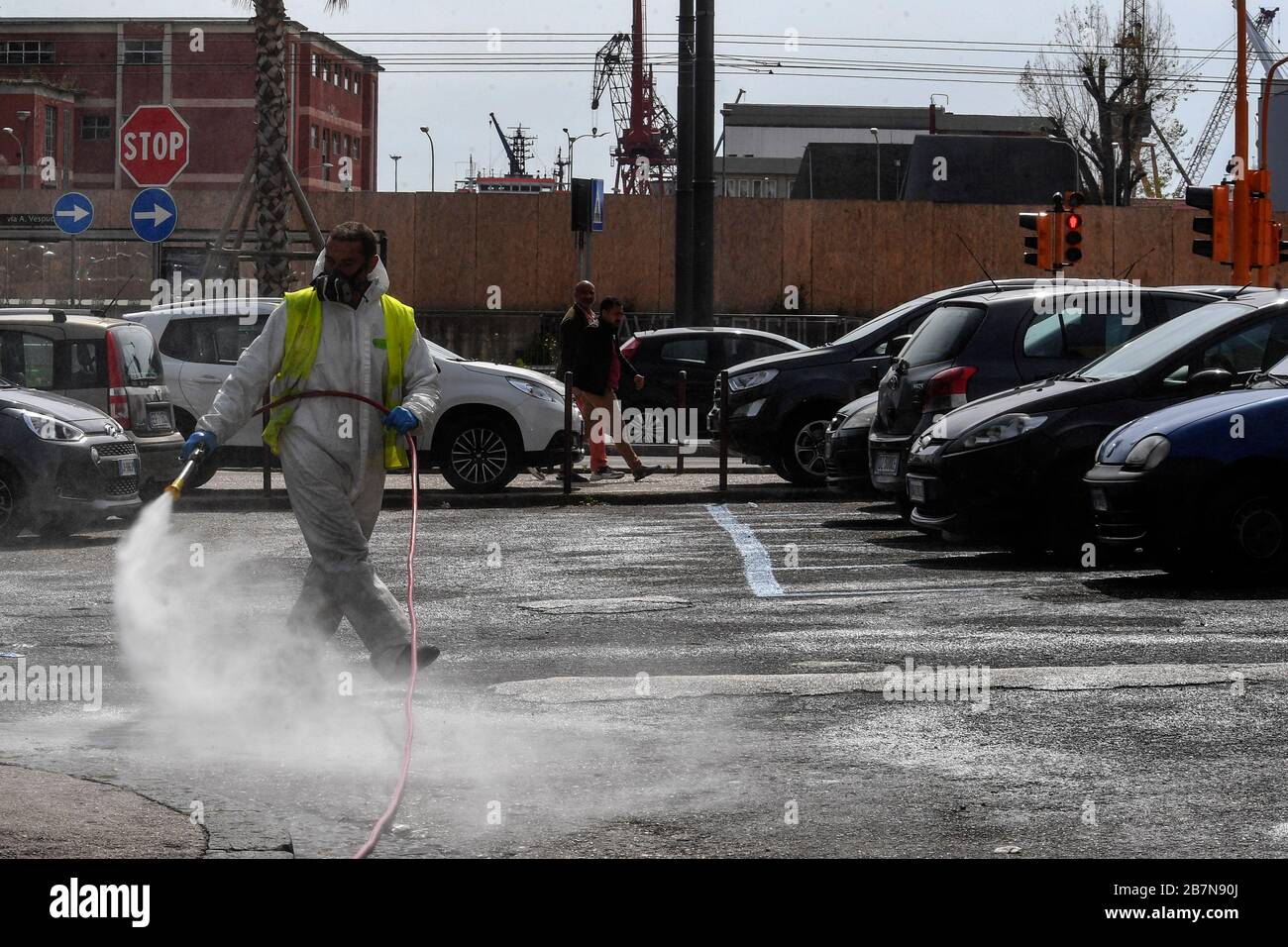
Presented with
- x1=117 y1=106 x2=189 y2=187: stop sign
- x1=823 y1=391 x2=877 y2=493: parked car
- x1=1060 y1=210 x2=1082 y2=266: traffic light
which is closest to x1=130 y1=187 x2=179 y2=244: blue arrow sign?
x1=117 y1=106 x2=189 y2=187: stop sign

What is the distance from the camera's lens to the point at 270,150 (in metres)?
27.0

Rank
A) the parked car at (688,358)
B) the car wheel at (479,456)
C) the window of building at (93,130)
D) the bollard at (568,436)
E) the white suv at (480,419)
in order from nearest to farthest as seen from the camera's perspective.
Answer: the bollard at (568,436)
the white suv at (480,419)
the car wheel at (479,456)
the parked car at (688,358)
the window of building at (93,130)

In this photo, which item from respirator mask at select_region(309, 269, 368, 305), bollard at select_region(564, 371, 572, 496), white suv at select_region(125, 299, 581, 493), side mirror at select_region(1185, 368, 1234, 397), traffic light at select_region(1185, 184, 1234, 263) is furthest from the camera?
traffic light at select_region(1185, 184, 1234, 263)

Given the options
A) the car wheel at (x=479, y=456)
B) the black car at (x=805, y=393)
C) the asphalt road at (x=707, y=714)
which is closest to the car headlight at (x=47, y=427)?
the asphalt road at (x=707, y=714)

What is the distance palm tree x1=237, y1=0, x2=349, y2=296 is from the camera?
88.4ft

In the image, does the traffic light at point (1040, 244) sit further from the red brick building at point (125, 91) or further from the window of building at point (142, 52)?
the window of building at point (142, 52)

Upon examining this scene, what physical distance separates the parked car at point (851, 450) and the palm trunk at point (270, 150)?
12.9m

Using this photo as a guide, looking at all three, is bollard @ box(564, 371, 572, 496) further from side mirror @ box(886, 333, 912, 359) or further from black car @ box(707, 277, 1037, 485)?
side mirror @ box(886, 333, 912, 359)

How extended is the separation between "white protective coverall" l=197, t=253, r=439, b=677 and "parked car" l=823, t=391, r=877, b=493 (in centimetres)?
820

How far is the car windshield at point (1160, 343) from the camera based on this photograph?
1179 cm

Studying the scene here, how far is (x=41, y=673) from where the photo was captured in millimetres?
8367

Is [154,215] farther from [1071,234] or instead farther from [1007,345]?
[1071,234]
